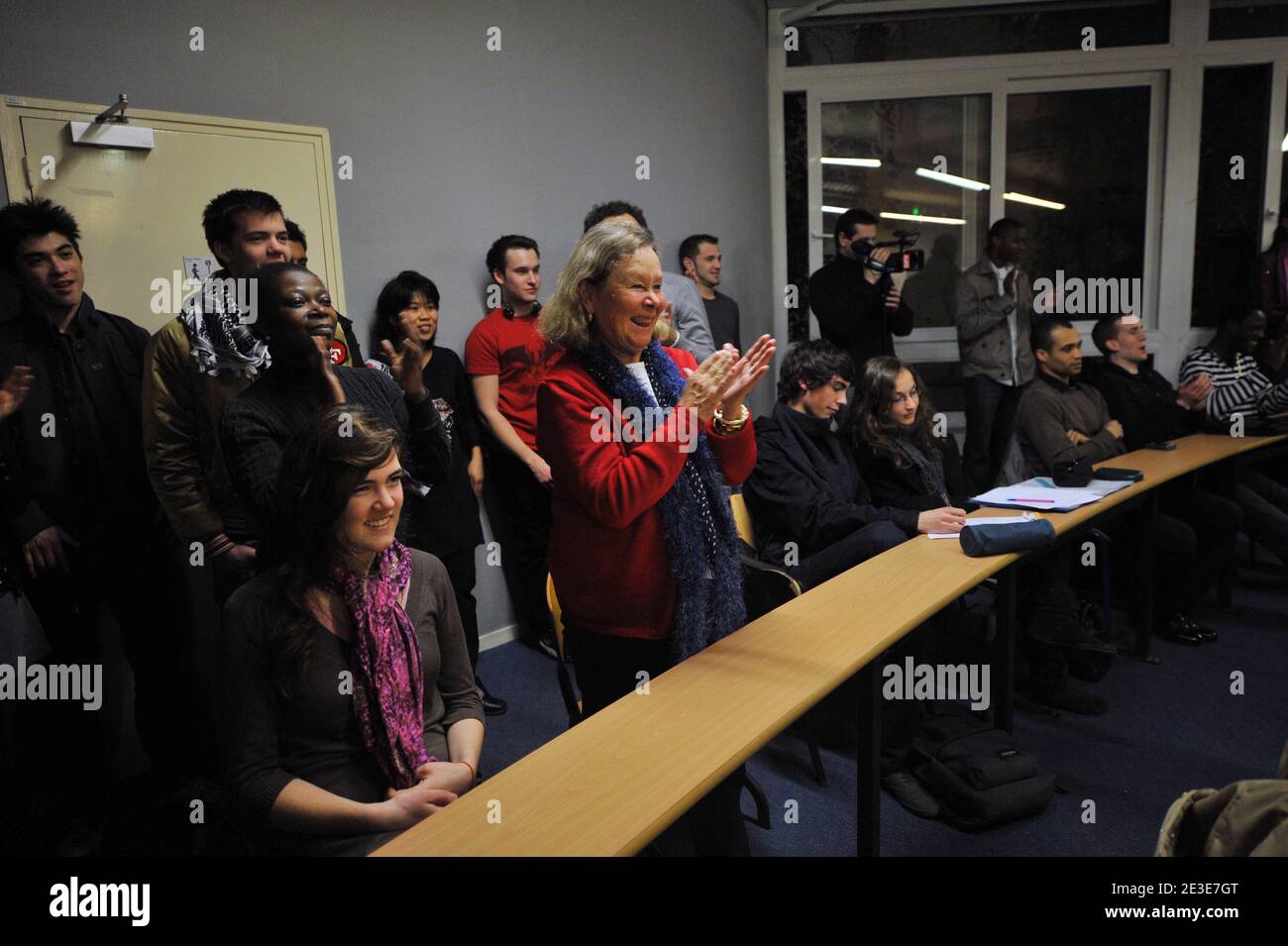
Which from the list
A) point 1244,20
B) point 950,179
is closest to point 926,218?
point 950,179

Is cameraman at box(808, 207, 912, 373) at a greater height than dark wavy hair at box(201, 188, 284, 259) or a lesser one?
lesser

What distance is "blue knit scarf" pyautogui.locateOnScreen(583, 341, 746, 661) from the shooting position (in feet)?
5.00

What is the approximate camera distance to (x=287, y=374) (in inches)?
67.5

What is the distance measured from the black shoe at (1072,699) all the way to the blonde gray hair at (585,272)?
2158 mm

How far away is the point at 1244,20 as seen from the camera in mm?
4871

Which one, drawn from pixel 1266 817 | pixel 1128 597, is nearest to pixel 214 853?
pixel 1266 817

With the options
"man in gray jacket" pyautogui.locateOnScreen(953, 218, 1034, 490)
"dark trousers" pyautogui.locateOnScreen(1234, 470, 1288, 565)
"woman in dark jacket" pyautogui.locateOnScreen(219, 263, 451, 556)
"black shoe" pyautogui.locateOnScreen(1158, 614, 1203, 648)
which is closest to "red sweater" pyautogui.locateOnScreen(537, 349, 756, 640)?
"woman in dark jacket" pyautogui.locateOnScreen(219, 263, 451, 556)

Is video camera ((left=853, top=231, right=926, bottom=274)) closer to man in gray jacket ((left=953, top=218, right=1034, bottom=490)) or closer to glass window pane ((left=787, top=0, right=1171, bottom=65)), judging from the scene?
man in gray jacket ((left=953, top=218, right=1034, bottom=490))

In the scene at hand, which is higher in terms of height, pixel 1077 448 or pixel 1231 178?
pixel 1231 178

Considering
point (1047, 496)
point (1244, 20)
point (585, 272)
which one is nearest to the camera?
point (585, 272)

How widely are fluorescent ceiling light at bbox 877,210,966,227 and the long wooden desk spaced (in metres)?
3.63

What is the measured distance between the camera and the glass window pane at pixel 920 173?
520cm

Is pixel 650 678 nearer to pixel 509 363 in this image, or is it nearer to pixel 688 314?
pixel 509 363

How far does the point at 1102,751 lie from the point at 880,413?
4.02 feet
